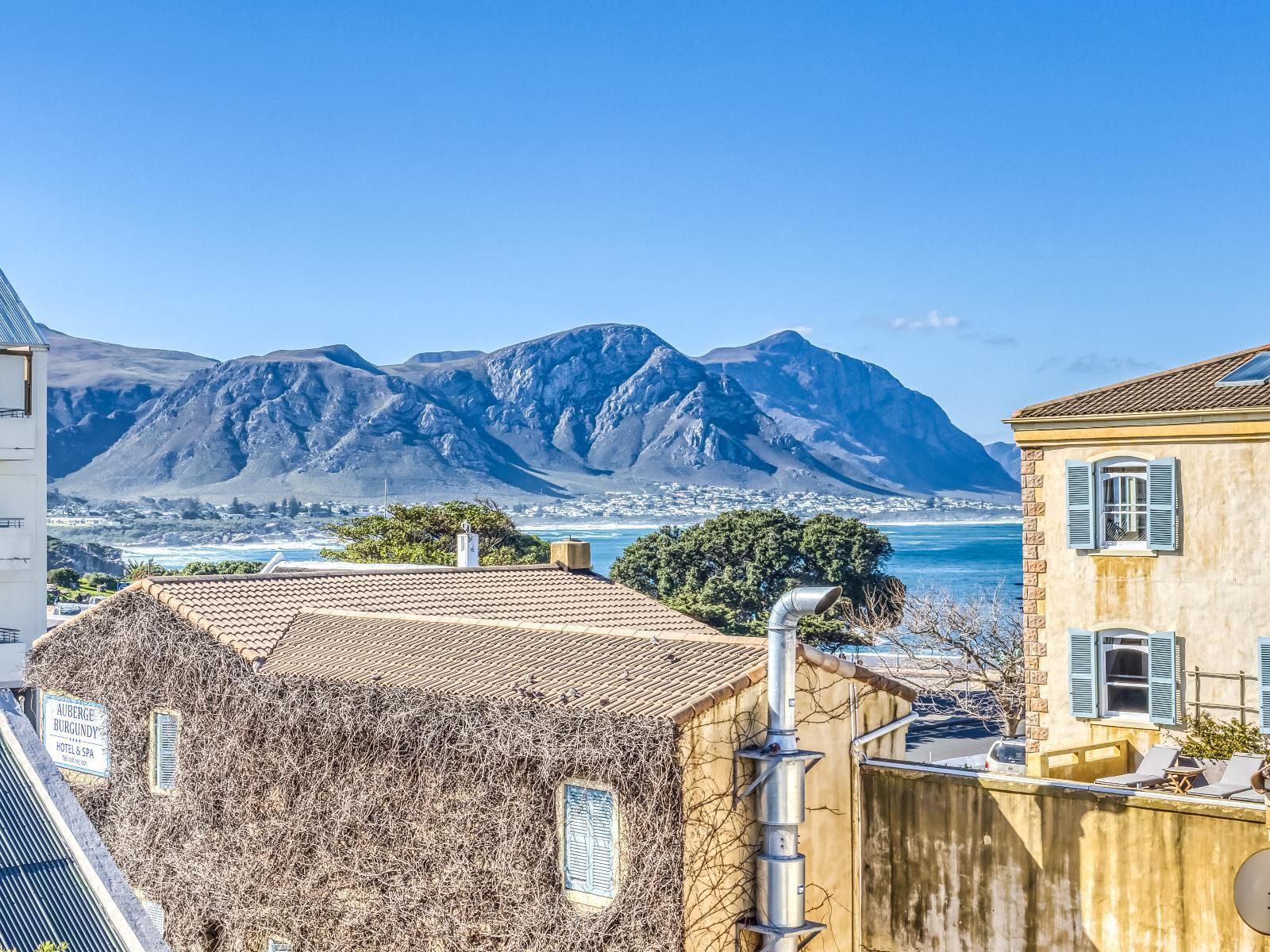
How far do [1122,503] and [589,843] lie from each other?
1180 centimetres

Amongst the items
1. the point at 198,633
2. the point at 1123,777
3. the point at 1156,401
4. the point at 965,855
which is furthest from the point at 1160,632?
the point at 198,633

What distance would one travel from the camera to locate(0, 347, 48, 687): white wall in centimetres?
3644

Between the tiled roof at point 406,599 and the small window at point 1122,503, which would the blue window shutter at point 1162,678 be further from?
the tiled roof at point 406,599

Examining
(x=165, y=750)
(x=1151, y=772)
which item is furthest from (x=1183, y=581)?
(x=165, y=750)

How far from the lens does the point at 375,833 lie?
15.8 m

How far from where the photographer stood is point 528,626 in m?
17.2

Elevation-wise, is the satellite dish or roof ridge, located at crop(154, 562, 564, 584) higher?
roof ridge, located at crop(154, 562, 564, 584)

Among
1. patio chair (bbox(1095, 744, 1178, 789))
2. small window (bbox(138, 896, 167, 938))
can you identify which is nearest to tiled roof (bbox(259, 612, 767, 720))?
small window (bbox(138, 896, 167, 938))

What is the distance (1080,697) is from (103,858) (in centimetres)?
1509

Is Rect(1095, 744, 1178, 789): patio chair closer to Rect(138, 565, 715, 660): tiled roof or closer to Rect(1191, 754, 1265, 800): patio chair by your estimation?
Rect(1191, 754, 1265, 800): patio chair

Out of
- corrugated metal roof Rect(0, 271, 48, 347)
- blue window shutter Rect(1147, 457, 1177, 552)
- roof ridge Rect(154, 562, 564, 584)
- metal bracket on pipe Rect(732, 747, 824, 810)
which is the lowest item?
metal bracket on pipe Rect(732, 747, 824, 810)

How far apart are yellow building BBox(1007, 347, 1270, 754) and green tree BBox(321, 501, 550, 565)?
124ft

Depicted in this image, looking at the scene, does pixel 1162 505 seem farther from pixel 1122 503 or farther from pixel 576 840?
pixel 576 840

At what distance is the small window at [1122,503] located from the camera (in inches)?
851
